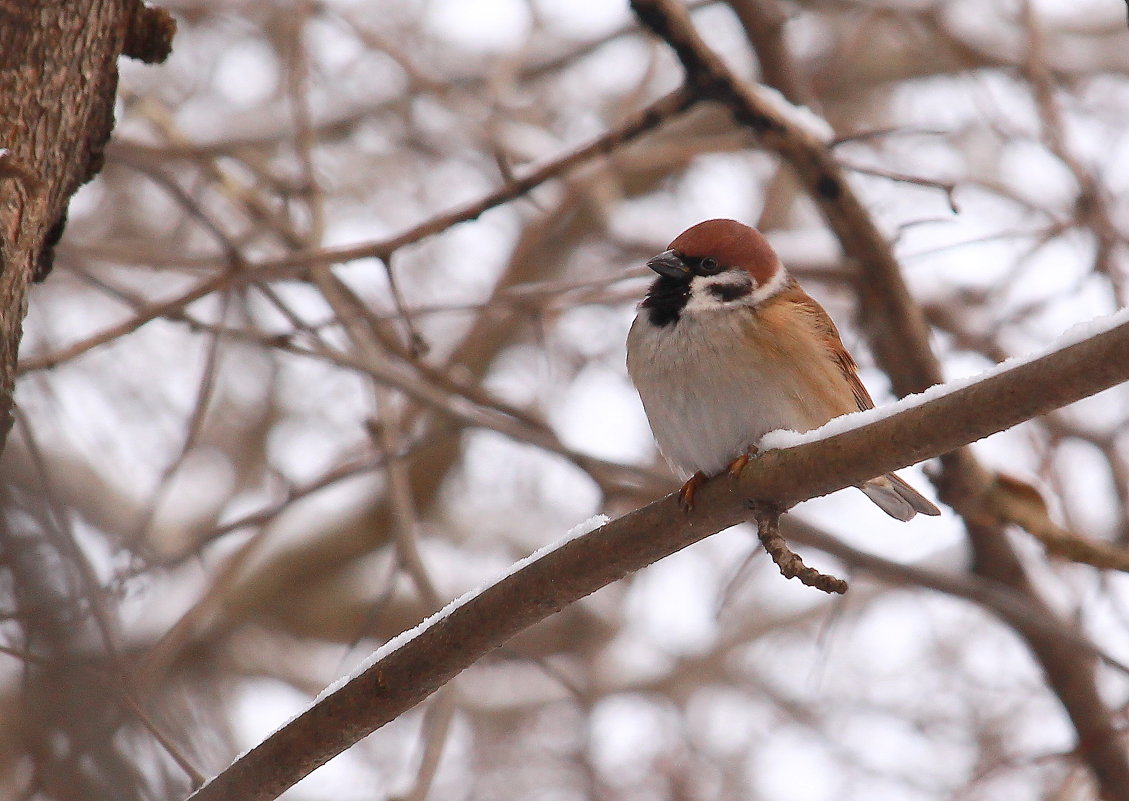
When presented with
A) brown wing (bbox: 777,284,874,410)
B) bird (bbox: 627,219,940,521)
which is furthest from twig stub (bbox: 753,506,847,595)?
brown wing (bbox: 777,284,874,410)

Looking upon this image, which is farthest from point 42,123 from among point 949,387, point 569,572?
point 949,387

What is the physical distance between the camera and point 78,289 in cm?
909

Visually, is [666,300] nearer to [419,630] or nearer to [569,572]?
[569,572]

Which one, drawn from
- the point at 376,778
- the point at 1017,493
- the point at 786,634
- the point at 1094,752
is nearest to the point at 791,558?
the point at 1017,493

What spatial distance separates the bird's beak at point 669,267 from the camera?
4074 mm

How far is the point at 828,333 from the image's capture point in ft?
13.9

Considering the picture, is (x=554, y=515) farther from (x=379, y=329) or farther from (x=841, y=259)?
(x=841, y=259)

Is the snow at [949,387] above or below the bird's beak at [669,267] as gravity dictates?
below

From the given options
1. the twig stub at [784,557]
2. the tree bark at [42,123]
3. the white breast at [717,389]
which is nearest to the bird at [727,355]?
the white breast at [717,389]

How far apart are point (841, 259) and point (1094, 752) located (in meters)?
2.17

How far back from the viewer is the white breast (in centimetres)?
371

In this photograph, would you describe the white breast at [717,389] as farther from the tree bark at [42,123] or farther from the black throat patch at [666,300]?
the tree bark at [42,123]

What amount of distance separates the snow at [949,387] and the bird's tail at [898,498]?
5.19 feet

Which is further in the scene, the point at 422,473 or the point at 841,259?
the point at 422,473
